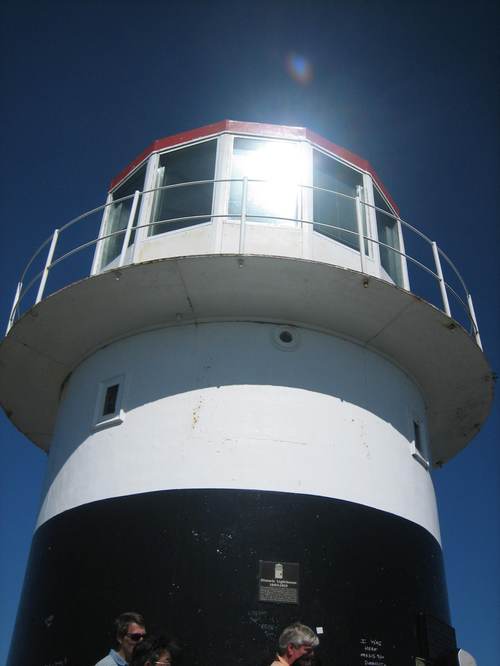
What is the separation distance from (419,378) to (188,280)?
3850 mm

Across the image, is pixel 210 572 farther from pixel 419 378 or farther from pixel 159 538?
pixel 419 378

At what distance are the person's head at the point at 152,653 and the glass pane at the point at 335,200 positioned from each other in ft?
19.7

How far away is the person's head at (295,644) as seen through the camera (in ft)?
17.3

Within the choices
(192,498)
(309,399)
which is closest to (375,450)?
(309,399)

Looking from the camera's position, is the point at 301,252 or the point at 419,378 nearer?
the point at 301,252

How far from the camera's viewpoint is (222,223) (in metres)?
9.23

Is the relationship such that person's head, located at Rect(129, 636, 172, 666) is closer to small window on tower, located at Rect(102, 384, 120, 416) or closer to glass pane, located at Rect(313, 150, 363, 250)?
small window on tower, located at Rect(102, 384, 120, 416)

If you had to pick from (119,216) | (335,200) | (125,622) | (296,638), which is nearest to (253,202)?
(335,200)

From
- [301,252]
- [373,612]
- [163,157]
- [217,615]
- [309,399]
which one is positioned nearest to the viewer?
[217,615]

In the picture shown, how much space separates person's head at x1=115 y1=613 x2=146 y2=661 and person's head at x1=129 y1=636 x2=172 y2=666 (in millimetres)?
122

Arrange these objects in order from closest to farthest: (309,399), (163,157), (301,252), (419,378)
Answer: (309,399) → (301,252) → (419,378) → (163,157)

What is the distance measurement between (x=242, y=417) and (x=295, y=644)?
2.92m

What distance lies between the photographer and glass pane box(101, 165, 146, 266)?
1044 cm

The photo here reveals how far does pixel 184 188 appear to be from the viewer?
1005 centimetres
